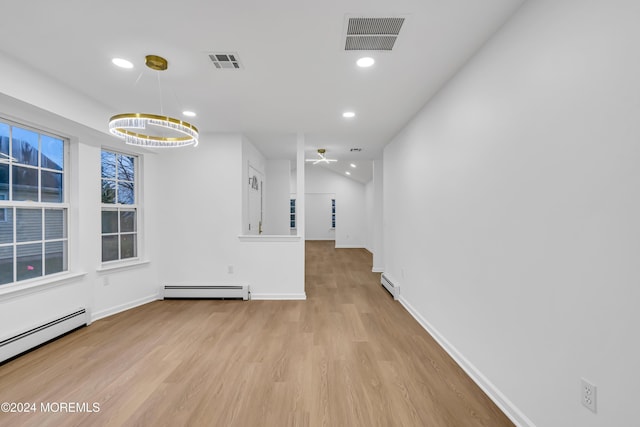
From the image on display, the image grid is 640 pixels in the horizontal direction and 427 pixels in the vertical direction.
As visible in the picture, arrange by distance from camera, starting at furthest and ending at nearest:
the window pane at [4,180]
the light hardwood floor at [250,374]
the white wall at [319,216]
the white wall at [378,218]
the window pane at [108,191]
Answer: the white wall at [319,216], the white wall at [378,218], the window pane at [108,191], the window pane at [4,180], the light hardwood floor at [250,374]

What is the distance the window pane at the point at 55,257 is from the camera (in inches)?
121

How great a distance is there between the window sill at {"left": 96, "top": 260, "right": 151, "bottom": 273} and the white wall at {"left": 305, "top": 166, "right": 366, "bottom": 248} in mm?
7563

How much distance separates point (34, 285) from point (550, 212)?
4.37 m

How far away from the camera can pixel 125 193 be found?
406cm

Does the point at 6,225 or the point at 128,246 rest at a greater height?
the point at 6,225

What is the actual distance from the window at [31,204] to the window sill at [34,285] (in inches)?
2.9

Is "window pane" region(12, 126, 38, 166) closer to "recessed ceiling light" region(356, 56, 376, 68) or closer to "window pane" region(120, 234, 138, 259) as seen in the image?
"window pane" region(120, 234, 138, 259)

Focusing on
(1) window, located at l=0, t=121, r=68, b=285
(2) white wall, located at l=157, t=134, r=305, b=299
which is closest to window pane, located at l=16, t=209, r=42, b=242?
(1) window, located at l=0, t=121, r=68, b=285

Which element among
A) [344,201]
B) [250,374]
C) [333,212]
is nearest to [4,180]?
[250,374]

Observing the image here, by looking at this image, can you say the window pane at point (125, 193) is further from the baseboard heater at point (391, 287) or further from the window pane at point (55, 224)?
the baseboard heater at point (391, 287)

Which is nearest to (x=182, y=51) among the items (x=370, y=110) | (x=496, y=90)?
(x=370, y=110)

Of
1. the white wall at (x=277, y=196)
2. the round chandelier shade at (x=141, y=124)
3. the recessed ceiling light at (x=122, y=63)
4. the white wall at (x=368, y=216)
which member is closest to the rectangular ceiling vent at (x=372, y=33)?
the round chandelier shade at (x=141, y=124)

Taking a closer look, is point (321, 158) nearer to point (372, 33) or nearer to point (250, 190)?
point (250, 190)

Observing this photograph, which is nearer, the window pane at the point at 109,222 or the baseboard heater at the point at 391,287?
the window pane at the point at 109,222
